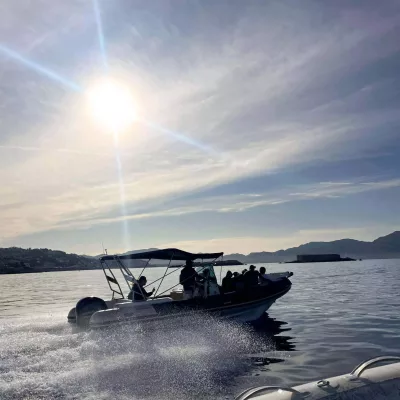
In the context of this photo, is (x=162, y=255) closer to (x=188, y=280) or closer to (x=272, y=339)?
(x=188, y=280)

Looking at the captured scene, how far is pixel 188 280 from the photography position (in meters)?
16.6

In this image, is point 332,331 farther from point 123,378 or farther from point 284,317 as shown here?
point 123,378

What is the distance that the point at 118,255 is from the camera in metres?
16.1

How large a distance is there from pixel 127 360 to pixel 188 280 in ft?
18.2

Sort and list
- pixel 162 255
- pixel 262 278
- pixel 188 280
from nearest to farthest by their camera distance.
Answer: pixel 162 255
pixel 188 280
pixel 262 278

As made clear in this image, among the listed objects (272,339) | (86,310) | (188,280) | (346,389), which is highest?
(188,280)

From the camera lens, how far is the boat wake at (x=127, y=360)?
8.85 meters

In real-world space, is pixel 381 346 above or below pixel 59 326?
below

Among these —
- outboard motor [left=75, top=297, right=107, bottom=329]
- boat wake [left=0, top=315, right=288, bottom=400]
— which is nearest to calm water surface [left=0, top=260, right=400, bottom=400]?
boat wake [left=0, top=315, right=288, bottom=400]

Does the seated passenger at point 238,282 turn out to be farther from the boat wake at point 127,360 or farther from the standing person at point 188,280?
the standing person at point 188,280

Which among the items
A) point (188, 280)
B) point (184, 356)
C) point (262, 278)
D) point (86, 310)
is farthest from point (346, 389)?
point (262, 278)

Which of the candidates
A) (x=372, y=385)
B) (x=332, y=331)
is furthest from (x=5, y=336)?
(x=372, y=385)

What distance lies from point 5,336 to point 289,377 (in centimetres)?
1011

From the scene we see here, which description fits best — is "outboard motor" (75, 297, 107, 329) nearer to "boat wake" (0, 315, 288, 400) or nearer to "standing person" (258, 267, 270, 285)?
"boat wake" (0, 315, 288, 400)
